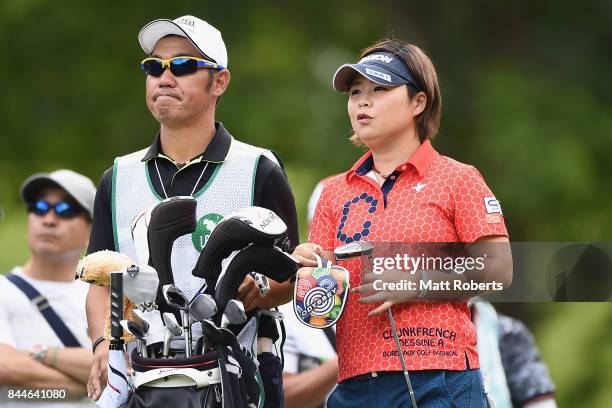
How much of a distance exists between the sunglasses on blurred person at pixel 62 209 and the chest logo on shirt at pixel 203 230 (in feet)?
7.05

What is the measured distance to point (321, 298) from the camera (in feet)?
15.3

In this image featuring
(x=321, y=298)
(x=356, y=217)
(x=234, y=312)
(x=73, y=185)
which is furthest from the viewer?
(x=73, y=185)

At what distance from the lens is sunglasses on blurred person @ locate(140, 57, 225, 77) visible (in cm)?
515

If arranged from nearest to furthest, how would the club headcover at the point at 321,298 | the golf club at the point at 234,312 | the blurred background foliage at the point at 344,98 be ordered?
the golf club at the point at 234,312
the club headcover at the point at 321,298
the blurred background foliage at the point at 344,98

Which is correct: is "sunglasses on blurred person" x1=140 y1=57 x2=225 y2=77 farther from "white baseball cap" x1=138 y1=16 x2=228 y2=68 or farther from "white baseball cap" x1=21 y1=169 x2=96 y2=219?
"white baseball cap" x1=21 y1=169 x2=96 y2=219

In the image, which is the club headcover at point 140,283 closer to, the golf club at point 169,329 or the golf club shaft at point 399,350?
the golf club at point 169,329

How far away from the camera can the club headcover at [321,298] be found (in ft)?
15.3

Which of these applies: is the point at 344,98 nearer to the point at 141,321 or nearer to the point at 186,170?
the point at 186,170

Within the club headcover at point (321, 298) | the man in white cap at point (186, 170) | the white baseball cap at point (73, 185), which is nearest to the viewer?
the club headcover at point (321, 298)

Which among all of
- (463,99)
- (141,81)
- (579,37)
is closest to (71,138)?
(141,81)

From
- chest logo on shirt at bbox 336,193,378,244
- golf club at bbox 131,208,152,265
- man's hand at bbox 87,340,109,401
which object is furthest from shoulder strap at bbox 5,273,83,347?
chest logo on shirt at bbox 336,193,378,244

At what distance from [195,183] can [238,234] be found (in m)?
0.60

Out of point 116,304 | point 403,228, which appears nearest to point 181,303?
point 116,304

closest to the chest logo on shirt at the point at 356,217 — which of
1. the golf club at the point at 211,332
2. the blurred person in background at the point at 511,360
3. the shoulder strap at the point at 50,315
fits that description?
the golf club at the point at 211,332
